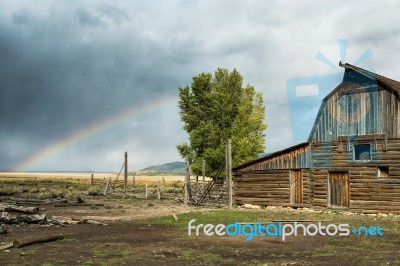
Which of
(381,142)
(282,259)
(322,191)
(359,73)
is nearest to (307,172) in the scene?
(322,191)

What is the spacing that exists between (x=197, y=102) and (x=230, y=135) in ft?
20.6

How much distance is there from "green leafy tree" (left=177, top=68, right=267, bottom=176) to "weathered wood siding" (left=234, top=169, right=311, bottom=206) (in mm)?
17245

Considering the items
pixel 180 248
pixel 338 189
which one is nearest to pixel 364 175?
pixel 338 189

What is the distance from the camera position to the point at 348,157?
2981 centimetres

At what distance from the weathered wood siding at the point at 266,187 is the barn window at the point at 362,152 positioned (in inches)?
137

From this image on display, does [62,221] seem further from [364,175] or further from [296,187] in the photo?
[364,175]

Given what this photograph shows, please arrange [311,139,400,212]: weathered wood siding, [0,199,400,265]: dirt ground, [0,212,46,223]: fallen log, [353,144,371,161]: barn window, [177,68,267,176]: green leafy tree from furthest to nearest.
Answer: [177,68,267,176]: green leafy tree < [353,144,371,161]: barn window < [311,139,400,212]: weathered wood siding < [0,212,46,223]: fallen log < [0,199,400,265]: dirt ground

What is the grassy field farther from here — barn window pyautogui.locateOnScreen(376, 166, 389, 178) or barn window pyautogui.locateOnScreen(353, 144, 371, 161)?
barn window pyautogui.locateOnScreen(353, 144, 371, 161)

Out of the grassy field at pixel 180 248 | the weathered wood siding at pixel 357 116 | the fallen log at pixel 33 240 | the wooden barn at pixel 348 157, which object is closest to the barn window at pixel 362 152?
the wooden barn at pixel 348 157

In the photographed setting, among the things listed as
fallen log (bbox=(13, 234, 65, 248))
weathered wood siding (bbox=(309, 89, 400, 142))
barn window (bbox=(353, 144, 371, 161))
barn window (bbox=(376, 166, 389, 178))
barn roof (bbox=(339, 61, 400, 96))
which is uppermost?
barn roof (bbox=(339, 61, 400, 96))

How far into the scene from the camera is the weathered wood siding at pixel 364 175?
28141 mm

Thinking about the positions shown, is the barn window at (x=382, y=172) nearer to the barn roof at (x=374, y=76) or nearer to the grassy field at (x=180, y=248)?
the barn roof at (x=374, y=76)

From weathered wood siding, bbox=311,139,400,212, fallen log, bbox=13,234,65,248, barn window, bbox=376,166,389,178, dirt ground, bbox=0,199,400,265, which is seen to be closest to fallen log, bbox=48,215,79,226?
dirt ground, bbox=0,199,400,265

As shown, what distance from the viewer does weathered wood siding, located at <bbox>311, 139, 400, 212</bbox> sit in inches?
1108
